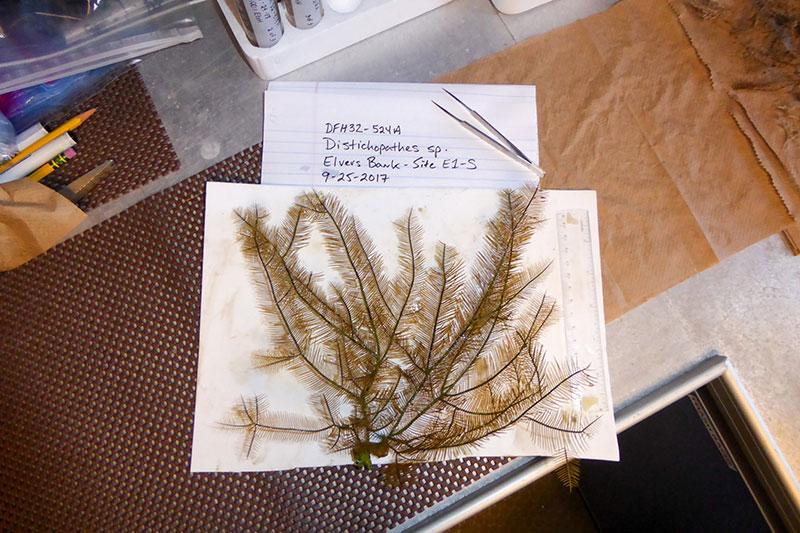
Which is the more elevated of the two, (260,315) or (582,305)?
(260,315)

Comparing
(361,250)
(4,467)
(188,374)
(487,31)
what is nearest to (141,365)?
(188,374)

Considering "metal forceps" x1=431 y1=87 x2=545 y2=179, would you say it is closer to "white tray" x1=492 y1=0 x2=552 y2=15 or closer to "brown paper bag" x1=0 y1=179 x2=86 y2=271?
"white tray" x1=492 y1=0 x2=552 y2=15

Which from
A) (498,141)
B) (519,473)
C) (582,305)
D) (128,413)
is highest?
(498,141)

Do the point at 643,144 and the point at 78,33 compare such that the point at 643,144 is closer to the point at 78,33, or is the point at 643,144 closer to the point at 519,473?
the point at 519,473

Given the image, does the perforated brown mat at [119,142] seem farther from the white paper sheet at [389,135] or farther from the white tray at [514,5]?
the white tray at [514,5]

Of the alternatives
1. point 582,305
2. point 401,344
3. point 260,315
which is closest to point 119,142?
point 260,315
